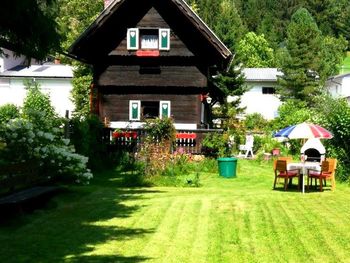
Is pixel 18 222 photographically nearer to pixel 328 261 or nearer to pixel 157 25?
pixel 328 261

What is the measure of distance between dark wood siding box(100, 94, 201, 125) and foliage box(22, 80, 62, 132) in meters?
2.86

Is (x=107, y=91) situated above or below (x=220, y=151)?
above

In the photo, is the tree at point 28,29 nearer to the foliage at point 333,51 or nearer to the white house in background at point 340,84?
the white house in background at point 340,84

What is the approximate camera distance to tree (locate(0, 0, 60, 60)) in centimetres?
1175

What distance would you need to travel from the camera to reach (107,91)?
95.8 feet

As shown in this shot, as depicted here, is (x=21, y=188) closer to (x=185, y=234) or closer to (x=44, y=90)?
(x=185, y=234)

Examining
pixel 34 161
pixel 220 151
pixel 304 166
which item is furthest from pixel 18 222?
pixel 220 151

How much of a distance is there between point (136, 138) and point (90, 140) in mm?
2771

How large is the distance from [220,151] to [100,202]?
11.0 metres

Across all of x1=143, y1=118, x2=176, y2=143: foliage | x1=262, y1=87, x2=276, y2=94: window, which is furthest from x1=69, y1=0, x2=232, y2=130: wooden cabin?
x1=262, y1=87, x2=276, y2=94: window

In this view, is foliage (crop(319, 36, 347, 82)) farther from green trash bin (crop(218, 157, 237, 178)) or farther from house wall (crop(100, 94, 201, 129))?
green trash bin (crop(218, 157, 237, 178))

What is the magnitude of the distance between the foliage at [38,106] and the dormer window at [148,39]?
5296mm

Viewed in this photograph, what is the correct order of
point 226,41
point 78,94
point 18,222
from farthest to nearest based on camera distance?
point 226,41 < point 78,94 < point 18,222

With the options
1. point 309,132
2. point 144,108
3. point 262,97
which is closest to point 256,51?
point 262,97
